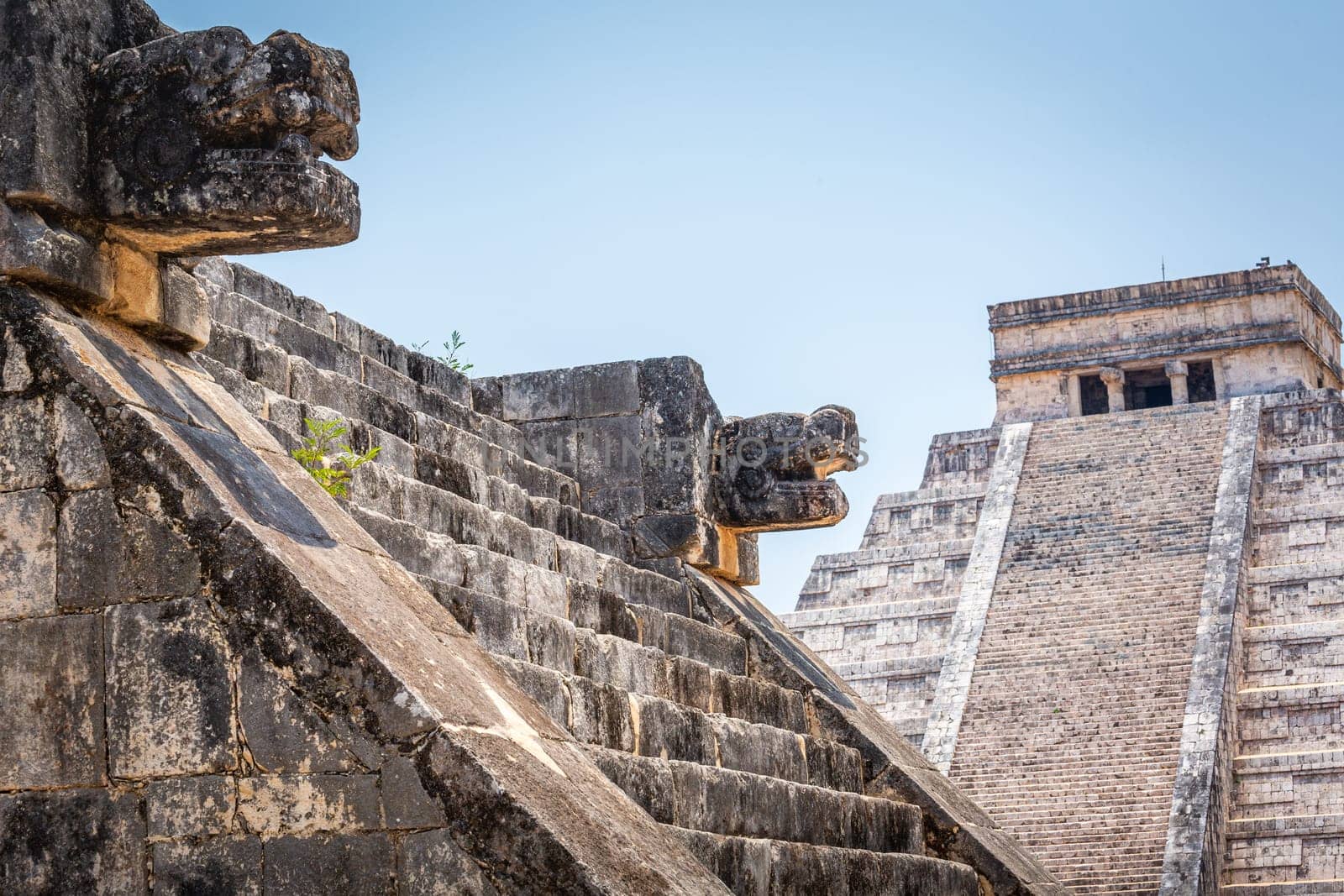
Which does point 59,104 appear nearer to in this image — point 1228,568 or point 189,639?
point 189,639

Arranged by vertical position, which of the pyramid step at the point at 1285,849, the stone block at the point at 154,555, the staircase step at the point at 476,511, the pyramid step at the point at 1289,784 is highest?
the staircase step at the point at 476,511

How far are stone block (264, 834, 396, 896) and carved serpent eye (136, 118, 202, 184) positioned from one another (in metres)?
1.93

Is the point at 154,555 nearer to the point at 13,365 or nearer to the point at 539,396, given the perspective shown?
the point at 13,365

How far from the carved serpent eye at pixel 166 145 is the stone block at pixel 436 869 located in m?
2.02

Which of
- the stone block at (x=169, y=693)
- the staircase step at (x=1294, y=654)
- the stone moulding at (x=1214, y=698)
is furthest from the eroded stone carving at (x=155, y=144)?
the staircase step at (x=1294, y=654)

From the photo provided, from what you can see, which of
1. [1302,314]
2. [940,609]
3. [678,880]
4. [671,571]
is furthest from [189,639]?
[1302,314]

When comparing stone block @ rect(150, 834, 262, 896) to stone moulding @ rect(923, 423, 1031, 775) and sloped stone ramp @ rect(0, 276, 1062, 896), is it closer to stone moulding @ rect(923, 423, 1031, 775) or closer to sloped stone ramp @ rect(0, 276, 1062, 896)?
sloped stone ramp @ rect(0, 276, 1062, 896)

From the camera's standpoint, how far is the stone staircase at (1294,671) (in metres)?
19.0

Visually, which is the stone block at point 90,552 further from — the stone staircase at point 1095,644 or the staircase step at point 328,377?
the stone staircase at point 1095,644

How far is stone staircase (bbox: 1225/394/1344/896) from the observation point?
19.0 metres

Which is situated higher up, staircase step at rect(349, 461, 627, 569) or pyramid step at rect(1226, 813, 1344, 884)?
staircase step at rect(349, 461, 627, 569)

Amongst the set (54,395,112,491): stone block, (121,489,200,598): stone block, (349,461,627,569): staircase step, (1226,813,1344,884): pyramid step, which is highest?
(349,461,627,569): staircase step

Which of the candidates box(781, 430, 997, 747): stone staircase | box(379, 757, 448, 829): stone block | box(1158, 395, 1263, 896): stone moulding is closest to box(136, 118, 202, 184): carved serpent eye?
box(379, 757, 448, 829): stone block

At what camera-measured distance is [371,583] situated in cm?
502
